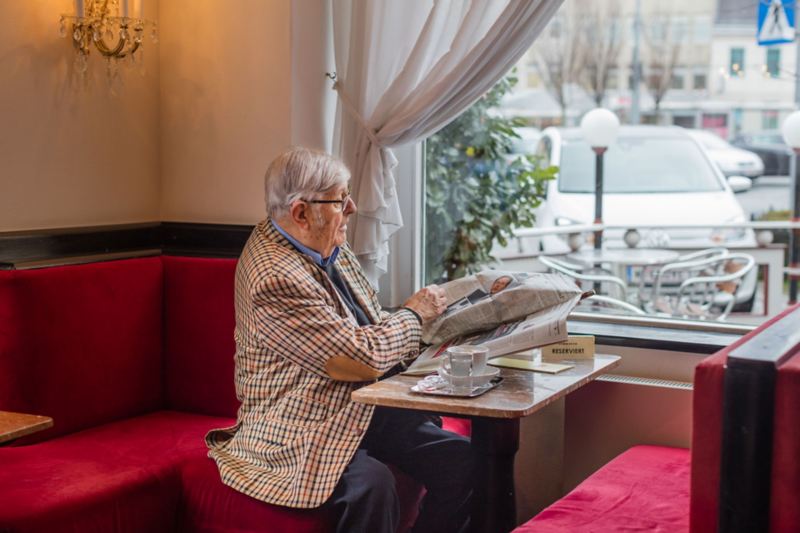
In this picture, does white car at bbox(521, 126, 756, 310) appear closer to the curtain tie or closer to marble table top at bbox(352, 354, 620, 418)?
the curtain tie

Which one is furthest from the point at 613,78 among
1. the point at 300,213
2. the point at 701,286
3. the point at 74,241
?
the point at 74,241

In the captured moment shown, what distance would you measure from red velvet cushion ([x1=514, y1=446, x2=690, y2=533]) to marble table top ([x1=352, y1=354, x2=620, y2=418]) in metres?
0.30

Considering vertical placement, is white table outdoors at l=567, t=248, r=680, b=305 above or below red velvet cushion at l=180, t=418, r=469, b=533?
above

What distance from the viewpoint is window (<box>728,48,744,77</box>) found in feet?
10.6

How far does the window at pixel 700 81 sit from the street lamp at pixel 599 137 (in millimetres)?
282

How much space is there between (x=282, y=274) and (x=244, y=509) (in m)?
0.59

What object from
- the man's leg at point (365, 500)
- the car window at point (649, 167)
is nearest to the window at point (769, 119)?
the car window at point (649, 167)

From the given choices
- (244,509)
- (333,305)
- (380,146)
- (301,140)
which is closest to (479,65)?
(380,146)

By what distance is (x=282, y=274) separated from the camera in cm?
254

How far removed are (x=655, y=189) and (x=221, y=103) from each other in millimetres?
1543

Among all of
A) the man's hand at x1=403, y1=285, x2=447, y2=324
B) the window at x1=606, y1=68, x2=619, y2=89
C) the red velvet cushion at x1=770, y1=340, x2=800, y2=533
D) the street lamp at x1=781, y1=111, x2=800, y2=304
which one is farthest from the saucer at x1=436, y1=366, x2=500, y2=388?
the window at x1=606, y1=68, x2=619, y2=89

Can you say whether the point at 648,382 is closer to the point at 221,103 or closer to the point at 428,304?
the point at 428,304

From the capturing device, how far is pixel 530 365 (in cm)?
262

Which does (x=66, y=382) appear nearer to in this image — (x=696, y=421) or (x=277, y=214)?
(x=277, y=214)
